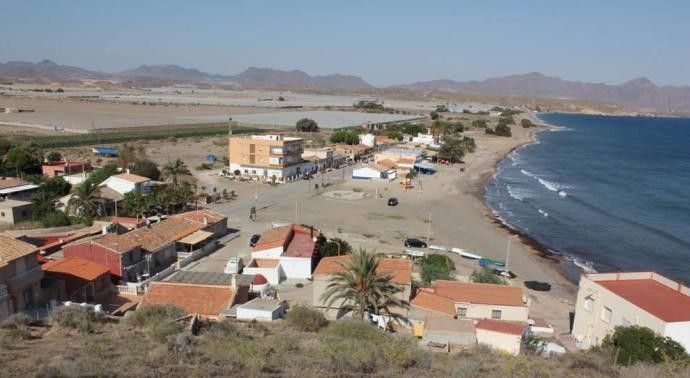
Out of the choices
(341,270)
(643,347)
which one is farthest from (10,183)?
(643,347)

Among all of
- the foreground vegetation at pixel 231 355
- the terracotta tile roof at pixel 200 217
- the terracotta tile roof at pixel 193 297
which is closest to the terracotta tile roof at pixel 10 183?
the terracotta tile roof at pixel 200 217

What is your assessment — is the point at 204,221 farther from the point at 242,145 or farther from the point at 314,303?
the point at 242,145

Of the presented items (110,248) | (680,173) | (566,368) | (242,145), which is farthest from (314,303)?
(680,173)

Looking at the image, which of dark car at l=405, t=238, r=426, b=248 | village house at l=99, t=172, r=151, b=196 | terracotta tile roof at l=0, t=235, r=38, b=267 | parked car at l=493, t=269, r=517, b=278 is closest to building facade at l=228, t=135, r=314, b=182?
village house at l=99, t=172, r=151, b=196

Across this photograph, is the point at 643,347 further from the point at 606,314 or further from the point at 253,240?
the point at 253,240

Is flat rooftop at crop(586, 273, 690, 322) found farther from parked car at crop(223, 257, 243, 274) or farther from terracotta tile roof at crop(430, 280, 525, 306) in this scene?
parked car at crop(223, 257, 243, 274)

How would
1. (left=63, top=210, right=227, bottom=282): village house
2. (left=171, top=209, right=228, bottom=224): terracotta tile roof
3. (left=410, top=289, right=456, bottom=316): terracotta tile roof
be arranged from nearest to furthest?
1. (left=410, top=289, right=456, bottom=316): terracotta tile roof
2. (left=63, top=210, right=227, bottom=282): village house
3. (left=171, top=209, right=228, bottom=224): terracotta tile roof

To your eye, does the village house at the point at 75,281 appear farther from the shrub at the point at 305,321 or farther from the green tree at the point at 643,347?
the green tree at the point at 643,347
